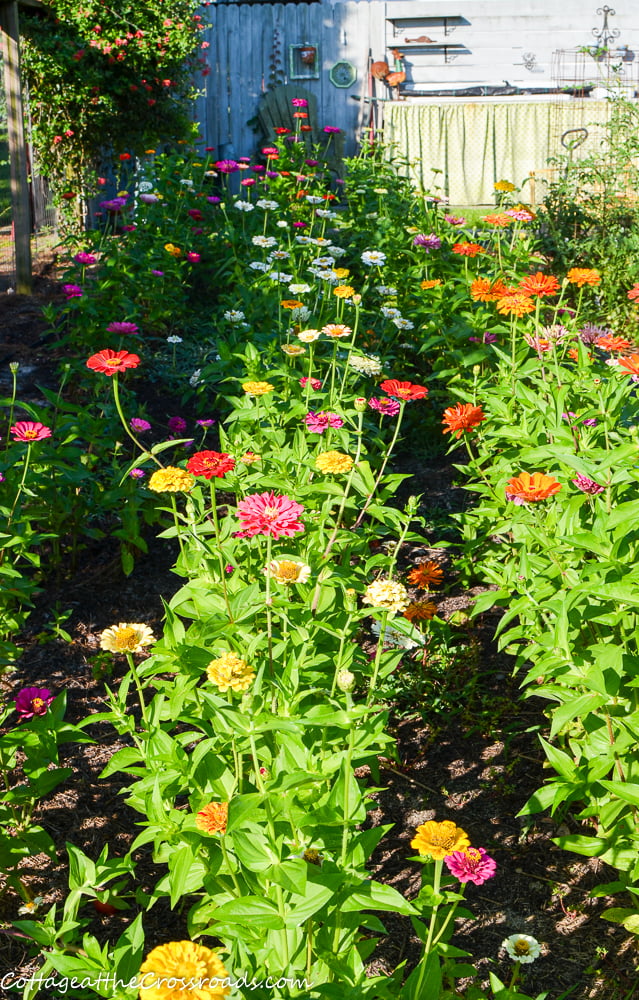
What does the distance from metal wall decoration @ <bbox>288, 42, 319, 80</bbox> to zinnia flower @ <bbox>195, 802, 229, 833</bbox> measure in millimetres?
11893

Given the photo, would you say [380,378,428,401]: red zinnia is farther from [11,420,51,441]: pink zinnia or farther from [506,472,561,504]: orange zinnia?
[11,420,51,441]: pink zinnia

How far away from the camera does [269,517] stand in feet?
5.03

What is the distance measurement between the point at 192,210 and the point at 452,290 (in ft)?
6.20

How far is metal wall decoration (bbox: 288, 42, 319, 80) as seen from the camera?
11555 mm

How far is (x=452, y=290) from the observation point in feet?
12.6

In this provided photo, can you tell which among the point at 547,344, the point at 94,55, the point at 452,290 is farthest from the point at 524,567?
the point at 94,55

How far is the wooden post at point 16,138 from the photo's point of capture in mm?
5238

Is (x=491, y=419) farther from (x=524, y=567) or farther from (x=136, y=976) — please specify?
(x=136, y=976)

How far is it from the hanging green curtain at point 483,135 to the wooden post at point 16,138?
22.9ft

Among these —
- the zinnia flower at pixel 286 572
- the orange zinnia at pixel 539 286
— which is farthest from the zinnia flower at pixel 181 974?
the orange zinnia at pixel 539 286

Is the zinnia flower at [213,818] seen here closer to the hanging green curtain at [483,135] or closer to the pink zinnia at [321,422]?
the pink zinnia at [321,422]

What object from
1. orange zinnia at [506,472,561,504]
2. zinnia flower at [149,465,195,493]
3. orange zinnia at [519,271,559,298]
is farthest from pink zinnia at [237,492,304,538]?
orange zinnia at [519,271,559,298]

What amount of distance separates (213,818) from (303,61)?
12067 millimetres

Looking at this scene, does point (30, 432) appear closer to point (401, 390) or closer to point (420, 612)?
point (401, 390)
